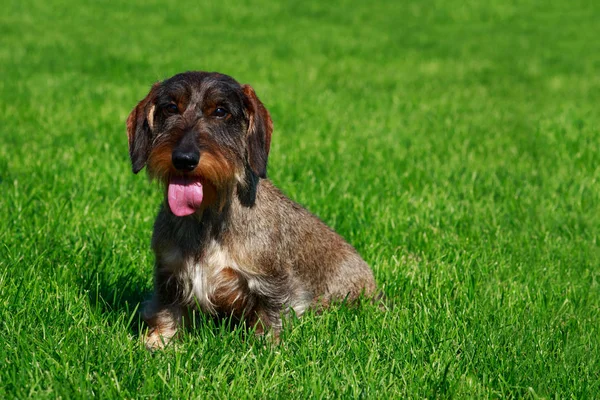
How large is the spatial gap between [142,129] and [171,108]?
0.27 m

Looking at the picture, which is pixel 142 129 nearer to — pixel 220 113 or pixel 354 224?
pixel 220 113

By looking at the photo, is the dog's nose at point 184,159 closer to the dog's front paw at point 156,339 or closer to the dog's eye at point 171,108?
the dog's eye at point 171,108

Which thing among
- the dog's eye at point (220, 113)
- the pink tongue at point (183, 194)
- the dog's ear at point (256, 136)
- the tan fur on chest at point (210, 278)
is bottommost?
the tan fur on chest at point (210, 278)

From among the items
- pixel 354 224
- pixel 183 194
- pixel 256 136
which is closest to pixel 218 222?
pixel 183 194

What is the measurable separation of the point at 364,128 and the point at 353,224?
15.5 feet

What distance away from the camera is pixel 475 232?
7078mm

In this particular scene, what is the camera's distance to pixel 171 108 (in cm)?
468

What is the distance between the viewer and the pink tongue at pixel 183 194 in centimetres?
438

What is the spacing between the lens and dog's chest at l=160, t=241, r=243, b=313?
471 centimetres

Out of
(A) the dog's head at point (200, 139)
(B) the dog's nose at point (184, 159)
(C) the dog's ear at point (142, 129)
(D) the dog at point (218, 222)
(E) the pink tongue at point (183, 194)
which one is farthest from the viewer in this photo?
(C) the dog's ear at point (142, 129)

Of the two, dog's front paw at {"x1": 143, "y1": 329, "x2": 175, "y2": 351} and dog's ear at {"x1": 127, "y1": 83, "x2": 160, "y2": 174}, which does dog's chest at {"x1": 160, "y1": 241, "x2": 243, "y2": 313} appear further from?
dog's ear at {"x1": 127, "y1": 83, "x2": 160, "y2": 174}

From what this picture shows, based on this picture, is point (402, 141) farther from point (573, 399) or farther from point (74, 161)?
point (573, 399)

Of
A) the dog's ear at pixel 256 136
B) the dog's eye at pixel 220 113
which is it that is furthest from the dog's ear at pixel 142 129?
the dog's ear at pixel 256 136

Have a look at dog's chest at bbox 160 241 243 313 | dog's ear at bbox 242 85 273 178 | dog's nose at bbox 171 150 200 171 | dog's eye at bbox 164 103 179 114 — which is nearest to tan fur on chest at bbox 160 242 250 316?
dog's chest at bbox 160 241 243 313
